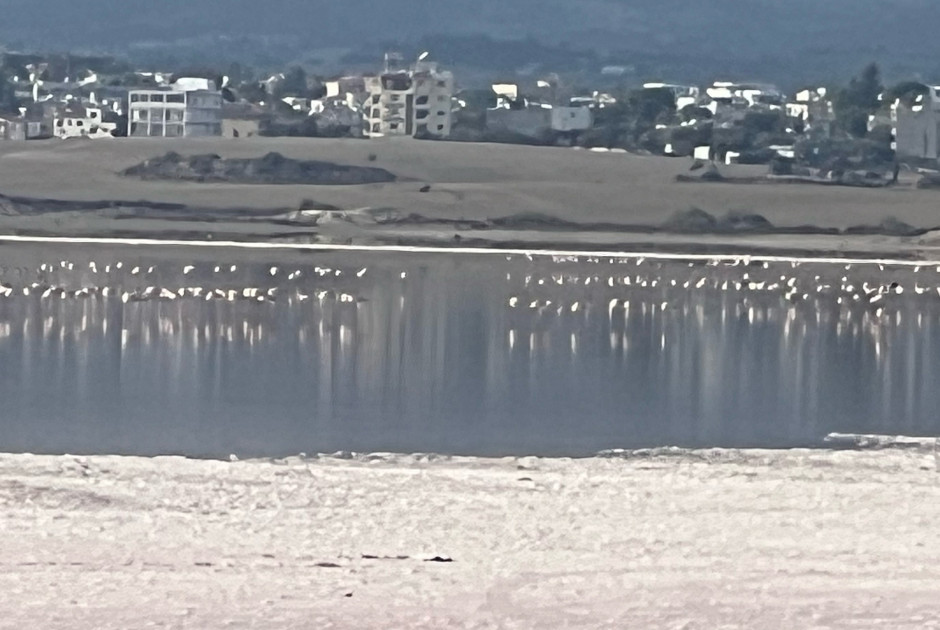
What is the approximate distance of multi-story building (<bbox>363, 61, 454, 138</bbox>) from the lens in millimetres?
77562

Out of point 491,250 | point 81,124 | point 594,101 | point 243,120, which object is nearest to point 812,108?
point 594,101

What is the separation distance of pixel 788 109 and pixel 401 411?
226 ft

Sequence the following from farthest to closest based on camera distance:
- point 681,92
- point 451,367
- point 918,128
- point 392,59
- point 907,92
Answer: point 392,59 → point 681,92 → point 907,92 → point 918,128 → point 451,367

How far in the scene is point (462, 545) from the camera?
746 centimetres

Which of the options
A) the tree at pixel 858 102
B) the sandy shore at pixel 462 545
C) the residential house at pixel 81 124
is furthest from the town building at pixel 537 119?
the sandy shore at pixel 462 545

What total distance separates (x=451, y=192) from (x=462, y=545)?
59.7 meters

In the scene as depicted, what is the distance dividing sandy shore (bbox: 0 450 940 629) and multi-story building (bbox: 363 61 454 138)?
66521 mm

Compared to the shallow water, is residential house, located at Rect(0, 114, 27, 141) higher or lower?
higher

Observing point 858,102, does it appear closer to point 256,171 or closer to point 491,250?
point 256,171

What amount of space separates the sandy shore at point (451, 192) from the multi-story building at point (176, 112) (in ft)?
4.76

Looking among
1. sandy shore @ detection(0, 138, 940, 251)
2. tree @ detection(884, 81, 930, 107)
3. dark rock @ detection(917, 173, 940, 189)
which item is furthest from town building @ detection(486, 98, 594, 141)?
dark rock @ detection(917, 173, 940, 189)

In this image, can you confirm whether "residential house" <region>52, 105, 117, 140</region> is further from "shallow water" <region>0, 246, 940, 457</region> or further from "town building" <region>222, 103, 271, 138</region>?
"shallow water" <region>0, 246, 940, 457</region>

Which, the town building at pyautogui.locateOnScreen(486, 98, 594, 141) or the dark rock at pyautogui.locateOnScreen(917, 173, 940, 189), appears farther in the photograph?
the town building at pyautogui.locateOnScreen(486, 98, 594, 141)

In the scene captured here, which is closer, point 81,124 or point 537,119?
point 81,124
